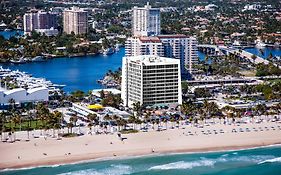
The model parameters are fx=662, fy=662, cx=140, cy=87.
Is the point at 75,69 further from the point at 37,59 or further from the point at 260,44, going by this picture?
the point at 260,44

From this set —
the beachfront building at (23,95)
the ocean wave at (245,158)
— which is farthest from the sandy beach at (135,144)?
the beachfront building at (23,95)

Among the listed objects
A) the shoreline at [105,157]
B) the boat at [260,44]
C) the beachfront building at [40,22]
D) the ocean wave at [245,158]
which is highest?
the beachfront building at [40,22]

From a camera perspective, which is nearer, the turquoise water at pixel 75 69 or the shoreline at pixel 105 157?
the shoreline at pixel 105 157

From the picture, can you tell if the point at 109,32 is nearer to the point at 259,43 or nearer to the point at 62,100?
the point at 259,43

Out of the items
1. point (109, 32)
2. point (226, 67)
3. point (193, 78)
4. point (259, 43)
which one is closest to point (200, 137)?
point (193, 78)

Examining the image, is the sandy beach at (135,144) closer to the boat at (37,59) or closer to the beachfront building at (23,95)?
the beachfront building at (23,95)
